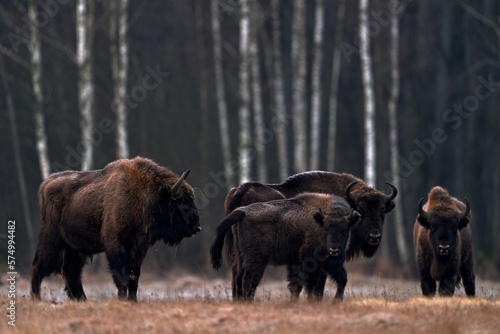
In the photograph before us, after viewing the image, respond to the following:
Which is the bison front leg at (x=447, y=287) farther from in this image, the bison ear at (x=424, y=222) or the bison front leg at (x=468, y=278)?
the bison ear at (x=424, y=222)

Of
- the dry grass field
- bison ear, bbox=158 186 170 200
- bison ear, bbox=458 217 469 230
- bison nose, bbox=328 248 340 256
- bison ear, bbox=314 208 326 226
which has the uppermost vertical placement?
bison ear, bbox=158 186 170 200

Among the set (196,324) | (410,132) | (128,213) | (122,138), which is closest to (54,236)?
(128,213)

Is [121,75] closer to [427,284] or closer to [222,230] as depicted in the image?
[222,230]

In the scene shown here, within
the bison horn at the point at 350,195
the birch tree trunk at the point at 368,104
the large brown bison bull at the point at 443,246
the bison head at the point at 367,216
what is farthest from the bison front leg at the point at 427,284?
the birch tree trunk at the point at 368,104

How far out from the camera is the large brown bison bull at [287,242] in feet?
37.1

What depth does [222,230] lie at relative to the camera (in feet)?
37.2

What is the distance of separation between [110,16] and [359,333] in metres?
15.6

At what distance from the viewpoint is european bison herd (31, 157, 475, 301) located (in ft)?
37.3

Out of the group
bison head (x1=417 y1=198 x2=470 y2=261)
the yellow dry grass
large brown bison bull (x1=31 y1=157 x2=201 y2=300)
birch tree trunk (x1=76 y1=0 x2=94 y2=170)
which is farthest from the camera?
birch tree trunk (x1=76 y1=0 x2=94 y2=170)

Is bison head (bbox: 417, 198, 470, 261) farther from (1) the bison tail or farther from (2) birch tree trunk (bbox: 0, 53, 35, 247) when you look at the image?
(2) birch tree trunk (bbox: 0, 53, 35, 247)

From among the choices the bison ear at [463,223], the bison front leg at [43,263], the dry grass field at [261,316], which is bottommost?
the dry grass field at [261,316]

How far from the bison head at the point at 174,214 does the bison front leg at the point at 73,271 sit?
148 cm

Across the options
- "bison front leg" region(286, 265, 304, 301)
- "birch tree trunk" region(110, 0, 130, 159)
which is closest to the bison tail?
"bison front leg" region(286, 265, 304, 301)

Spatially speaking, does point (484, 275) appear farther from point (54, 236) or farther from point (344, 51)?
point (54, 236)
